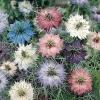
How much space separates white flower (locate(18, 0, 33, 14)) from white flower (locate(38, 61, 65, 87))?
989mm

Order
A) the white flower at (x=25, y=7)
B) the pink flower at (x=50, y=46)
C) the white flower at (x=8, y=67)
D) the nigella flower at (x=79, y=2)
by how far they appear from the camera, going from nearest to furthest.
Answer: the pink flower at (x=50, y=46), the white flower at (x=8, y=67), the nigella flower at (x=79, y=2), the white flower at (x=25, y=7)

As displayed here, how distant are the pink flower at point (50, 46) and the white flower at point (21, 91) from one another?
14 centimetres

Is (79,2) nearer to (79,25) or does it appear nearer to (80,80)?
(79,25)

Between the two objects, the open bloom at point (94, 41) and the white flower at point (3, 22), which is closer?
the open bloom at point (94, 41)

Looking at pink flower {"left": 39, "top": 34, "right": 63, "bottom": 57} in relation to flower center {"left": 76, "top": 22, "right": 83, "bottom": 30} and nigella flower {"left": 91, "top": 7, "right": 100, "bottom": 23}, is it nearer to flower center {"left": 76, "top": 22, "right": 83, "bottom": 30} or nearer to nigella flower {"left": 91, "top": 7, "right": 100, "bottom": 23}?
flower center {"left": 76, "top": 22, "right": 83, "bottom": 30}

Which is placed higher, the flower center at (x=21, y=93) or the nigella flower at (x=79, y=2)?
the nigella flower at (x=79, y=2)

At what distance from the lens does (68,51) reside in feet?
6.15

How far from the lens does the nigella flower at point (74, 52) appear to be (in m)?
1.87

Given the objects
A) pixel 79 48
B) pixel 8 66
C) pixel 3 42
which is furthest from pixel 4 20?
pixel 79 48

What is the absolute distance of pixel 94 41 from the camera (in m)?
1.90

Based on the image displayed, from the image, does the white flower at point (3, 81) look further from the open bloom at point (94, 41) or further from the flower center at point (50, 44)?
the open bloom at point (94, 41)

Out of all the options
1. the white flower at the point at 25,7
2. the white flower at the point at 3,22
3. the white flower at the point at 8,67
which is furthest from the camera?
the white flower at the point at 25,7

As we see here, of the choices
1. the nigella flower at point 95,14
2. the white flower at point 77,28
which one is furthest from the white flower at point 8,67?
the nigella flower at point 95,14

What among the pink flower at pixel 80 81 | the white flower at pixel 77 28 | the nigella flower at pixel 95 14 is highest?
the white flower at pixel 77 28
